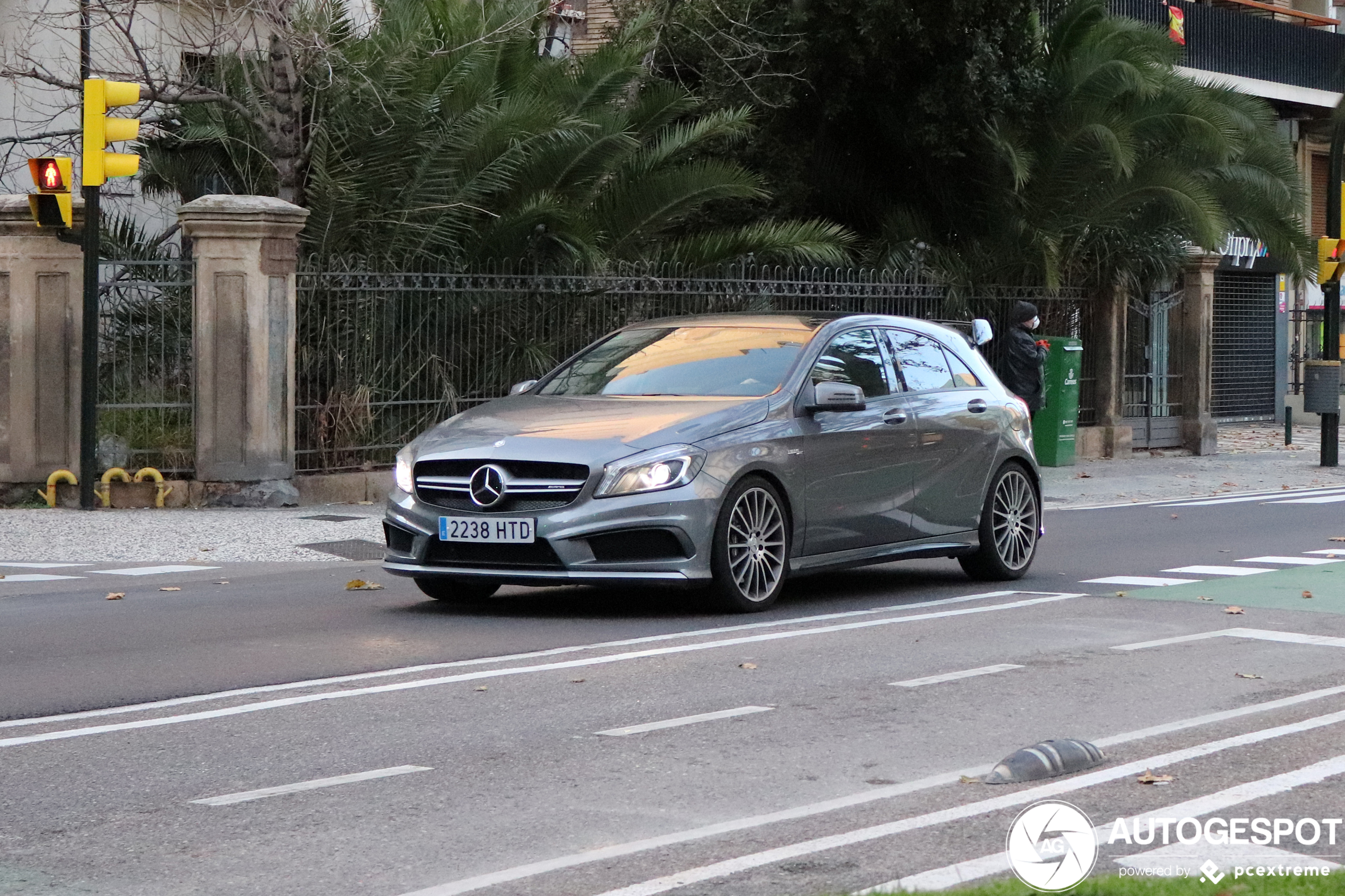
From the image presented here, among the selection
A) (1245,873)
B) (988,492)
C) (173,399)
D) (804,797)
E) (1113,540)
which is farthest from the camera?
(173,399)

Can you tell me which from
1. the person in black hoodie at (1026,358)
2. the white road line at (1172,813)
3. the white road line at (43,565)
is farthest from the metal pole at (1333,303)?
the white road line at (1172,813)

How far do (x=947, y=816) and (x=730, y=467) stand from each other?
4093 mm

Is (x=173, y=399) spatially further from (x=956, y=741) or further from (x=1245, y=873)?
(x=1245, y=873)

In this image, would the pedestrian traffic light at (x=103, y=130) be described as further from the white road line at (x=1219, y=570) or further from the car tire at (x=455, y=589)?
the white road line at (x=1219, y=570)

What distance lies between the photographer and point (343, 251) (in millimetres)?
17656

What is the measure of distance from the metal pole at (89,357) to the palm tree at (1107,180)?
10697 mm

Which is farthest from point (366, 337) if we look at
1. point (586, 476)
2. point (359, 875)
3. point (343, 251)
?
point (359, 875)

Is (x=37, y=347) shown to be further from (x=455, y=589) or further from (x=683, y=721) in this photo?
(x=683, y=721)

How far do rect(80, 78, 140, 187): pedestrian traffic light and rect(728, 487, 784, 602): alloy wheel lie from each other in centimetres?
702

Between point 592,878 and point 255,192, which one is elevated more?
point 255,192

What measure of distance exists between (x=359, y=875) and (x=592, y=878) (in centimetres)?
59

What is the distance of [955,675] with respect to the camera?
314 inches

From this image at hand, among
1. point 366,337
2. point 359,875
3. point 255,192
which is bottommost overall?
point 359,875

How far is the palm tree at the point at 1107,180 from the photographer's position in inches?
885
